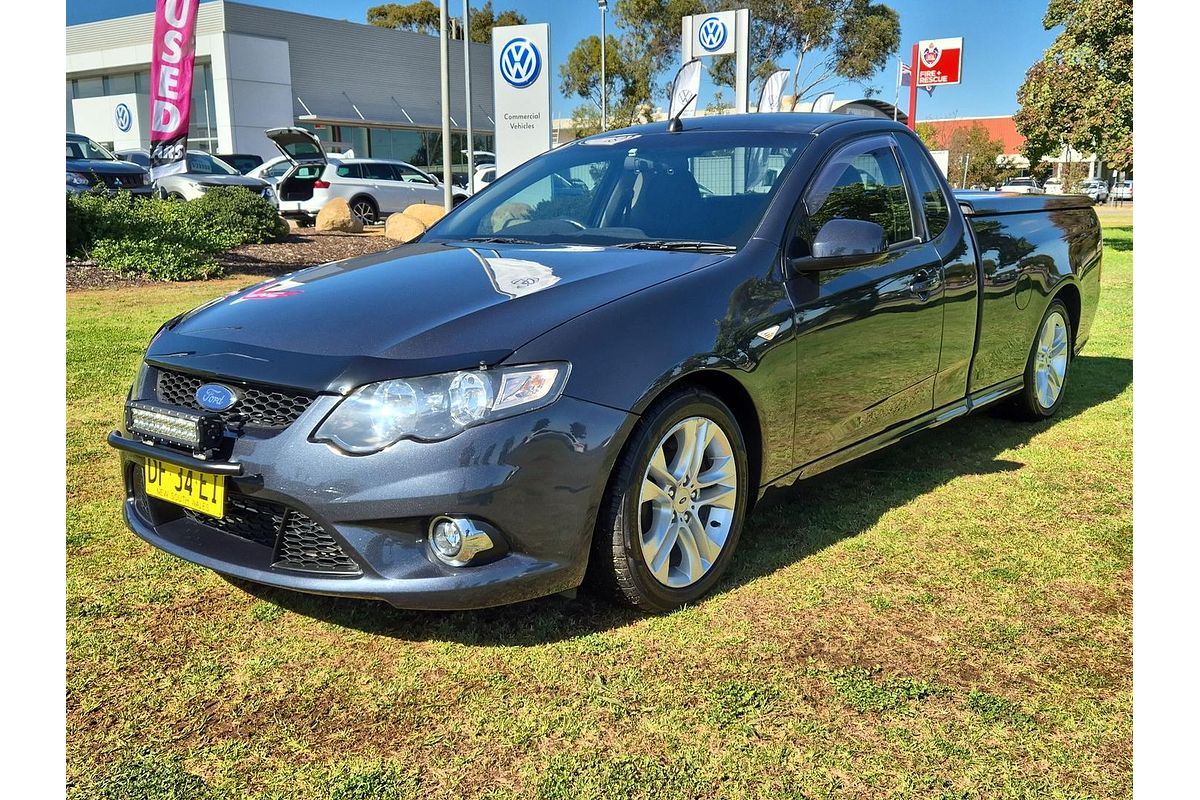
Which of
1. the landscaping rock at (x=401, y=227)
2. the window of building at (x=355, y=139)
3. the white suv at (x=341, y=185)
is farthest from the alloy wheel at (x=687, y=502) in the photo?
the window of building at (x=355, y=139)

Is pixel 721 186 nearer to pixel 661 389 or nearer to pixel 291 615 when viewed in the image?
pixel 661 389

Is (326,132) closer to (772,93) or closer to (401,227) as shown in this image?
(401,227)

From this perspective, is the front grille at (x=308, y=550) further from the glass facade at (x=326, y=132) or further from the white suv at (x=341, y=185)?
the glass facade at (x=326, y=132)

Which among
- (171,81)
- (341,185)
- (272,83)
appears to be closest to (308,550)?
(171,81)

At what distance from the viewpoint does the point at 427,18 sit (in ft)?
203

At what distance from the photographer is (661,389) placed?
3.06 meters

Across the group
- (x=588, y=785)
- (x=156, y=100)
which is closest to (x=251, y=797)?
(x=588, y=785)

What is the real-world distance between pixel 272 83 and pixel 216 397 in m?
39.6

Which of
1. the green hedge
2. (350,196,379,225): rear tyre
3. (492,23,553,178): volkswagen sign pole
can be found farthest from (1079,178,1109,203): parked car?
the green hedge

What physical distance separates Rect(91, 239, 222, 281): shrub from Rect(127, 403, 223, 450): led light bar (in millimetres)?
10038

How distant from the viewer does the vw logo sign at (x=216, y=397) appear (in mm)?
2908

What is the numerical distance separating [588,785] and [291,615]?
52.9 inches

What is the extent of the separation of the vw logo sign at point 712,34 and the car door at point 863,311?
1724 cm
